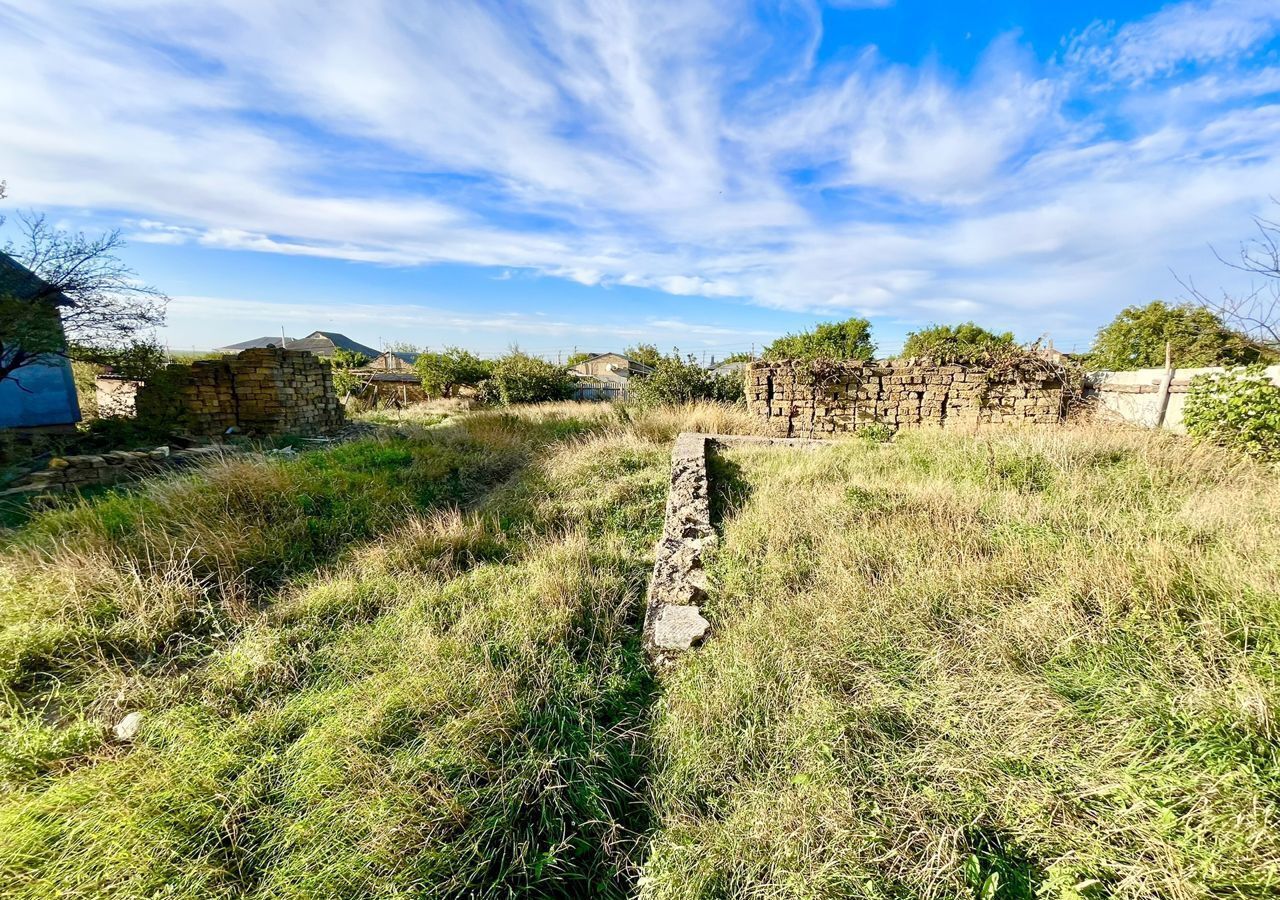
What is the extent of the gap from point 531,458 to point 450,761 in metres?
5.55

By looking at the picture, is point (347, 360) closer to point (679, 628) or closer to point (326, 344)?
point (326, 344)

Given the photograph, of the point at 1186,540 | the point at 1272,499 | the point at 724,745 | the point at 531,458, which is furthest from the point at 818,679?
the point at 531,458

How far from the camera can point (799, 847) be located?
1545 mm

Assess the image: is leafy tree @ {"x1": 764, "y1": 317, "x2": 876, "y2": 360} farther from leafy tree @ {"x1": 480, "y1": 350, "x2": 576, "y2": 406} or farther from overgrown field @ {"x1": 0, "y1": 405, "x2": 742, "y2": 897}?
overgrown field @ {"x1": 0, "y1": 405, "x2": 742, "y2": 897}

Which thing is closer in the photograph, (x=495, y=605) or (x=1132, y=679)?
(x=1132, y=679)

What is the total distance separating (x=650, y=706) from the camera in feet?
8.09

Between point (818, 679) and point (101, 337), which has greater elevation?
point (101, 337)

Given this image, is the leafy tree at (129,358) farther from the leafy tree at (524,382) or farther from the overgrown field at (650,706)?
the leafy tree at (524,382)

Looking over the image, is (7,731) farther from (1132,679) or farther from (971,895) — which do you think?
(1132,679)

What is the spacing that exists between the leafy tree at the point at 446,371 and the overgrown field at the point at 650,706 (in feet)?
39.8

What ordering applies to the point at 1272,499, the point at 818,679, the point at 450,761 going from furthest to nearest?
the point at 1272,499, the point at 818,679, the point at 450,761

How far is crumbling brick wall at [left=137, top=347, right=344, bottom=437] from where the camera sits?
8.36 metres

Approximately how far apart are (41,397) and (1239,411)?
687 inches

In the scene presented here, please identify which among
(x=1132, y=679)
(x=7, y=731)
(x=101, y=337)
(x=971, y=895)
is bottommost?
(x=7, y=731)
